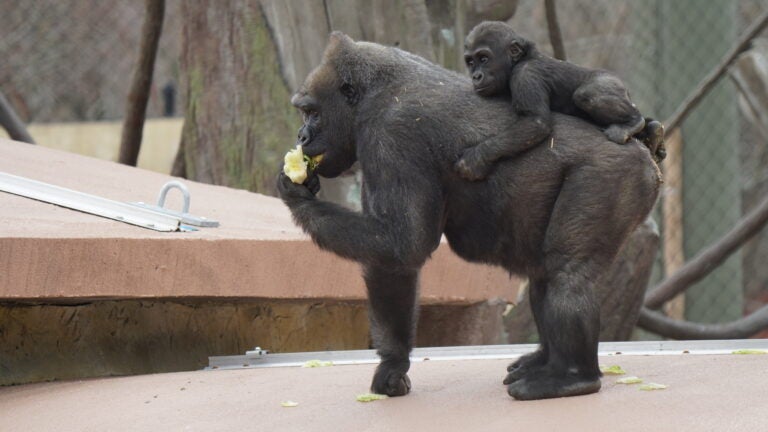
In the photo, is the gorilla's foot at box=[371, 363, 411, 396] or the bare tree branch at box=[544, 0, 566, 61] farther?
the bare tree branch at box=[544, 0, 566, 61]

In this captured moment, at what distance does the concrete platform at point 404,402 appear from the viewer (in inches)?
107

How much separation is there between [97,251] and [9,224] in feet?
1.07

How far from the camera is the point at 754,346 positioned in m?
3.84

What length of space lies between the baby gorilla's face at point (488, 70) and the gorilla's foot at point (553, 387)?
80 centimetres

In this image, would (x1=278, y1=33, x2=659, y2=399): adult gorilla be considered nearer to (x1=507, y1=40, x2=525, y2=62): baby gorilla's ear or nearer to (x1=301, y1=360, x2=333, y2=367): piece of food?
(x1=507, y1=40, x2=525, y2=62): baby gorilla's ear

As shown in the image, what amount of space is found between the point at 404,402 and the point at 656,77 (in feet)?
16.0

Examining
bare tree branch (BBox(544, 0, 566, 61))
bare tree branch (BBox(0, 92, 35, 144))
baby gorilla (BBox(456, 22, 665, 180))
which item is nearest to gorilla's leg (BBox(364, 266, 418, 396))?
baby gorilla (BBox(456, 22, 665, 180))

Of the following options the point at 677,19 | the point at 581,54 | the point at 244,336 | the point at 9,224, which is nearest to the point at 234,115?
the point at 244,336

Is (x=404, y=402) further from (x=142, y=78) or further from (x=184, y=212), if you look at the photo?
(x=142, y=78)

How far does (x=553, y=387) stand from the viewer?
2984mm

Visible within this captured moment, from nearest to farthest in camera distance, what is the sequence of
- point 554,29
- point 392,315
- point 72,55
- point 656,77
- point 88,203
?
point 392,315 < point 88,203 < point 554,29 < point 656,77 < point 72,55

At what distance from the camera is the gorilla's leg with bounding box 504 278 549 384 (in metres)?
3.29

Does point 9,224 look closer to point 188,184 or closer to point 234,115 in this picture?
point 188,184

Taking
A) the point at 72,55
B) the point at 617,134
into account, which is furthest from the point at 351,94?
the point at 72,55
